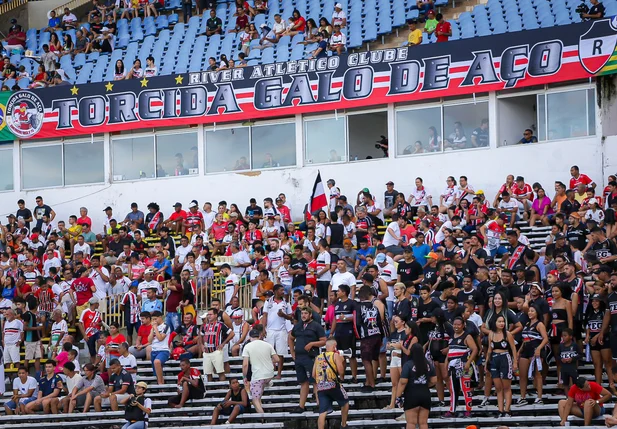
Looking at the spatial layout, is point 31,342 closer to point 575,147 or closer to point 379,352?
point 379,352

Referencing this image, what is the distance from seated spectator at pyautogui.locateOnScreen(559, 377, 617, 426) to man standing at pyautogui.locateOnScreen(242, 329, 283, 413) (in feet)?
15.4

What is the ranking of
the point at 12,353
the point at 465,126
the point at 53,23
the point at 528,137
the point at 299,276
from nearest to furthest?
the point at 299,276 → the point at 12,353 → the point at 528,137 → the point at 465,126 → the point at 53,23

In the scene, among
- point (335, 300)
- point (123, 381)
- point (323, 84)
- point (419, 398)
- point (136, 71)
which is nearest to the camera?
point (419, 398)

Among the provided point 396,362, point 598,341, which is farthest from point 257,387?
point 598,341

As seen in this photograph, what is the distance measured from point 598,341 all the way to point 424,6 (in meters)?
14.2

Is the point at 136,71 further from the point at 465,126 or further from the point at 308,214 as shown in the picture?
the point at 465,126

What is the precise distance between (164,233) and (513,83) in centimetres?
845

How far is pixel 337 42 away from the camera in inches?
1101

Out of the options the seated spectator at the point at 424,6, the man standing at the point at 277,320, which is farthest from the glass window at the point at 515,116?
the man standing at the point at 277,320

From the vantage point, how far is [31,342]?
21.9 meters

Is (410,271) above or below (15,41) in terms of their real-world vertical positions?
below

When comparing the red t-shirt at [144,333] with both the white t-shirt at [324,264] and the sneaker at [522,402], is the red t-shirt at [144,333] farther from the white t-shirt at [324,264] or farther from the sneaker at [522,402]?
the sneaker at [522,402]

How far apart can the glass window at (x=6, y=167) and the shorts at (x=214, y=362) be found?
43.8ft

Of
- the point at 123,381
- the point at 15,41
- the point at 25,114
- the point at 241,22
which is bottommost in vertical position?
the point at 123,381
